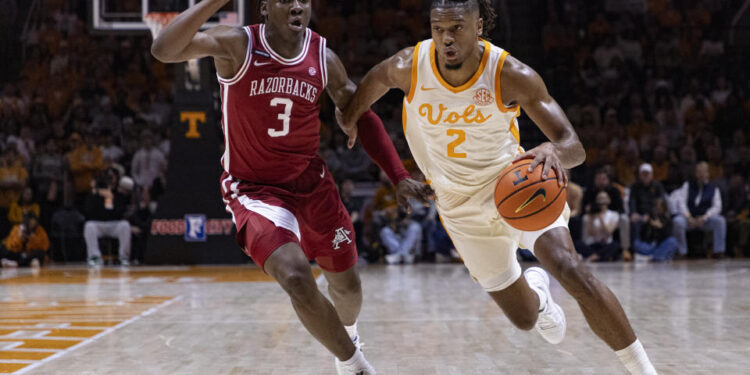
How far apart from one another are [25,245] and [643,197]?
31.2ft

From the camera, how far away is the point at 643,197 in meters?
12.3

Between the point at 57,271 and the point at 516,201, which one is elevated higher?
the point at 516,201

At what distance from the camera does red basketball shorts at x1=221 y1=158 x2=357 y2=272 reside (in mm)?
3982

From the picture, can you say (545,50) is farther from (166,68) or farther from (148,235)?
(148,235)

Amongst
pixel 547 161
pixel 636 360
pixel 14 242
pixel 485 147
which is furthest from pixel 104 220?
pixel 636 360

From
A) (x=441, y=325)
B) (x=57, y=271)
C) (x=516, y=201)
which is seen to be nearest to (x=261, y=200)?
(x=516, y=201)

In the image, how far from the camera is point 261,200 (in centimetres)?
405

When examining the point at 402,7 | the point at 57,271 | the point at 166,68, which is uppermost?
the point at 402,7

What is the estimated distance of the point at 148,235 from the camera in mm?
12586

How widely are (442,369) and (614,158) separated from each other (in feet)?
33.2

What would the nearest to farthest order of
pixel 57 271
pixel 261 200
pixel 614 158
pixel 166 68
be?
pixel 261 200 → pixel 57 271 → pixel 614 158 → pixel 166 68

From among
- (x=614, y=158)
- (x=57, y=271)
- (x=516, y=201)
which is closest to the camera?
(x=516, y=201)

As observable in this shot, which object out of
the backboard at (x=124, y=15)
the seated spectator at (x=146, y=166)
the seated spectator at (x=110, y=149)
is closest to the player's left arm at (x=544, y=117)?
the backboard at (x=124, y=15)

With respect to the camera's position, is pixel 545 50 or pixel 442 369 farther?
pixel 545 50
